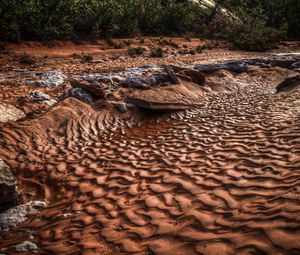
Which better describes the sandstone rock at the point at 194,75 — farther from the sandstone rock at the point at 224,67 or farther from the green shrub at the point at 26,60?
the green shrub at the point at 26,60

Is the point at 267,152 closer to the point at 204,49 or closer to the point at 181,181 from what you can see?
the point at 181,181

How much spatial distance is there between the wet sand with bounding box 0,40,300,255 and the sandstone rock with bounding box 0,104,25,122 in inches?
27.6

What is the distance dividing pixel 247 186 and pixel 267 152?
3.88 feet

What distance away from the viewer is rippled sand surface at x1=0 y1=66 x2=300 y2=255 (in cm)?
332

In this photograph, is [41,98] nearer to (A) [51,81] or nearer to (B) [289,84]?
(A) [51,81]

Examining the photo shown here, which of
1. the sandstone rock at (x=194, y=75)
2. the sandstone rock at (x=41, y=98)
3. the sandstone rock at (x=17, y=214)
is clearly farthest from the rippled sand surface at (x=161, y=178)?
the sandstone rock at (x=194, y=75)

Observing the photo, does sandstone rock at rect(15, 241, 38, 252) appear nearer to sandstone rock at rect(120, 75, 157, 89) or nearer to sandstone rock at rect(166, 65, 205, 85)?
sandstone rock at rect(120, 75, 157, 89)

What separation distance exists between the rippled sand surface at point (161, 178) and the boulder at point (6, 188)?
433 mm

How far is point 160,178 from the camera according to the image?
480cm

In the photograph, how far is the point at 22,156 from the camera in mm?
5781

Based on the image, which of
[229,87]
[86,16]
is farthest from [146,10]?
[229,87]

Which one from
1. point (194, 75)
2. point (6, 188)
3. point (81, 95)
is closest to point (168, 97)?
point (194, 75)

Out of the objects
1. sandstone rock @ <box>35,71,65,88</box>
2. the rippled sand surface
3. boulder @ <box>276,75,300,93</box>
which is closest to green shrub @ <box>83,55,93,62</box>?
A: sandstone rock @ <box>35,71,65,88</box>

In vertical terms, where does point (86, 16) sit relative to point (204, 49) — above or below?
above
